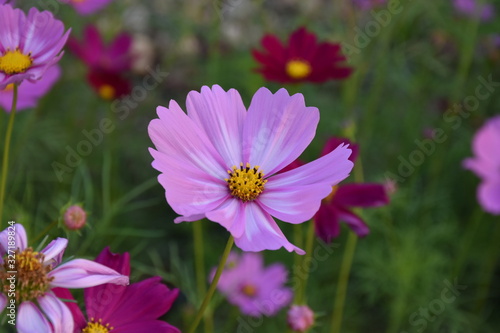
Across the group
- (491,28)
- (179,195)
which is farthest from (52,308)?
(491,28)

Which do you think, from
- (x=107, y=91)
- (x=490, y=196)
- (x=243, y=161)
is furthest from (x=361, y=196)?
(x=107, y=91)

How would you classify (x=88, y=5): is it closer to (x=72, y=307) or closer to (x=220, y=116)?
(x=220, y=116)

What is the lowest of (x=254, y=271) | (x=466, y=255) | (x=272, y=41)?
(x=254, y=271)

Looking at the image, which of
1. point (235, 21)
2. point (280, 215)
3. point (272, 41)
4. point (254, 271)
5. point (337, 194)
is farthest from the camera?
point (235, 21)

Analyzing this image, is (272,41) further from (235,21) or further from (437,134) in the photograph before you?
(235,21)

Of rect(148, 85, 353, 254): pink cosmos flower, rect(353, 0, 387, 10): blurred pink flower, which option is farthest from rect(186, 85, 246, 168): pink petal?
rect(353, 0, 387, 10): blurred pink flower

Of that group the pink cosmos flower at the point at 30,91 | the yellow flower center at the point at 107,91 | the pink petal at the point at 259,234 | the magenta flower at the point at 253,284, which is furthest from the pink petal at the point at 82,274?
the yellow flower center at the point at 107,91

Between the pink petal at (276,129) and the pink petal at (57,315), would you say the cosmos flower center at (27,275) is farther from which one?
the pink petal at (276,129)
